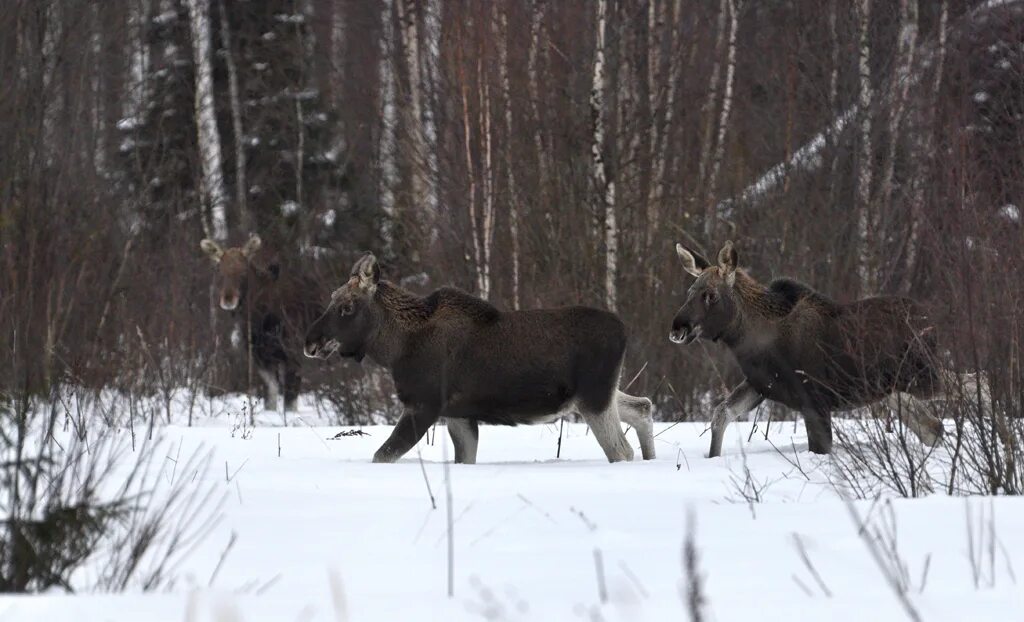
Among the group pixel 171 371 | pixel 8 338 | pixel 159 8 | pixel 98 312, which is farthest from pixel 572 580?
pixel 159 8

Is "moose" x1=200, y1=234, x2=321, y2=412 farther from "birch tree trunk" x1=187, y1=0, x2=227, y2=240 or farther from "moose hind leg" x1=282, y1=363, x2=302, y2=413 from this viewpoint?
"birch tree trunk" x1=187, y1=0, x2=227, y2=240

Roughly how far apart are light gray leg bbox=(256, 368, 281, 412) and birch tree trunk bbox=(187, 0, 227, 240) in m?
8.12

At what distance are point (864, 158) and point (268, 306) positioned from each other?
729 cm

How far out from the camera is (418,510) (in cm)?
632

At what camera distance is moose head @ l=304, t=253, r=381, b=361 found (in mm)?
9789

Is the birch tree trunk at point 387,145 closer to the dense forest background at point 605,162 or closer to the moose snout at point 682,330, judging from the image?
the dense forest background at point 605,162

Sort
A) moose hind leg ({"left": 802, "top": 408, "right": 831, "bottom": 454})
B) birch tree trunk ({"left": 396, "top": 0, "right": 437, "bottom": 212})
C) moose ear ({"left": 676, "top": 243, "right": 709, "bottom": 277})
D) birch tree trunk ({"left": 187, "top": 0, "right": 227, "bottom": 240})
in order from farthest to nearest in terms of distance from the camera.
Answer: birch tree trunk ({"left": 187, "top": 0, "right": 227, "bottom": 240}), birch tree trunk ({"left": 396, "top": 0, "right": 437, "bottom": 212}), moose ear ({"left": 676, "top": 243, "right": 709, "bottom": 277}), moose hind leg ({"left": 802, "top": 408, "right": 831, "bottom": 454})

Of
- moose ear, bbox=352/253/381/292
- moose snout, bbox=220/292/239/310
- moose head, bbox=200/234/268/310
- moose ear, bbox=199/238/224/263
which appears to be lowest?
moose snout, bbox=220/292/239/310

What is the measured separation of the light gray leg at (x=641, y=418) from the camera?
9.52 m

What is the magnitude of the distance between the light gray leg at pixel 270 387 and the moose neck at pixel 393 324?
817 cm

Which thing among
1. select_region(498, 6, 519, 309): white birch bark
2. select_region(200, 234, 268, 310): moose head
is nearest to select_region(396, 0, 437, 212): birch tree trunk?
select_region(498, 6, 519, 309): white birch bark

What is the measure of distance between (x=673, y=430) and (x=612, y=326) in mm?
2734

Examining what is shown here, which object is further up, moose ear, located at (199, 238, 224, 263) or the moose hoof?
moose ear, located at (199, 238, 224, 263)

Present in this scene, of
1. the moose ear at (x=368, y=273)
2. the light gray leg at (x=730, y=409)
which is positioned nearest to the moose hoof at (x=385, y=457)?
the moose ear at (x=368, y=273)
